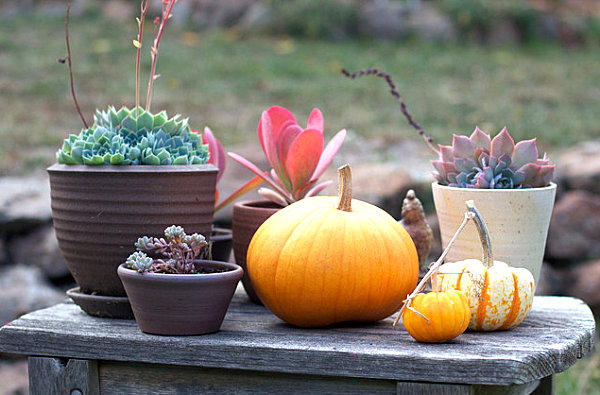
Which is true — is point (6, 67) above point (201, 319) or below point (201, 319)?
above

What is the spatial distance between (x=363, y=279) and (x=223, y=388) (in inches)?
12.9

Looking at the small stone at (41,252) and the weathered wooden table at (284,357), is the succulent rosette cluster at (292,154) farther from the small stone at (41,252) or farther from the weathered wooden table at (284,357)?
the small stone at (41,252)

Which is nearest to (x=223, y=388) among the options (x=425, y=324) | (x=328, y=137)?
(x=425, y=324)

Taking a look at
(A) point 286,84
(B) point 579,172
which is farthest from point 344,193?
(A) point 286,84

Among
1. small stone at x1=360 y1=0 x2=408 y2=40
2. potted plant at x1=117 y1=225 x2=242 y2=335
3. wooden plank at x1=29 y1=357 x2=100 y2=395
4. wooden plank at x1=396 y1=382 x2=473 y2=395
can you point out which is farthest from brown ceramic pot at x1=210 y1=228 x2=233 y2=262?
small stone at x1=360 y1=0 x2=408 y2=40

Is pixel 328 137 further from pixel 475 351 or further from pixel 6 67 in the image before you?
pixel 475 351

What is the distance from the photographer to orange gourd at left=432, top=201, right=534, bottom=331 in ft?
4.33

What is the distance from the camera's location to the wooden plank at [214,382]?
1232mm

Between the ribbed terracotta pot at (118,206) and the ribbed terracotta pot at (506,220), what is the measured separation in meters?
0.52

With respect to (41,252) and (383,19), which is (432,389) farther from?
(383,19)

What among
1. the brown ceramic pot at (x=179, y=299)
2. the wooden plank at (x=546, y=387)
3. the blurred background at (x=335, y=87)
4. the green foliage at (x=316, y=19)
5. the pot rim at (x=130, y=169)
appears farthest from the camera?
the green foliage at (x=316, y=19)

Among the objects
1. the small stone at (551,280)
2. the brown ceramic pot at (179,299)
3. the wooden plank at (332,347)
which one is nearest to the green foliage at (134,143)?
the brown ceramic pot at (179,299)

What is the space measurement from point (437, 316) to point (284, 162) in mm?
508

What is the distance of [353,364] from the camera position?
1.19 meters
